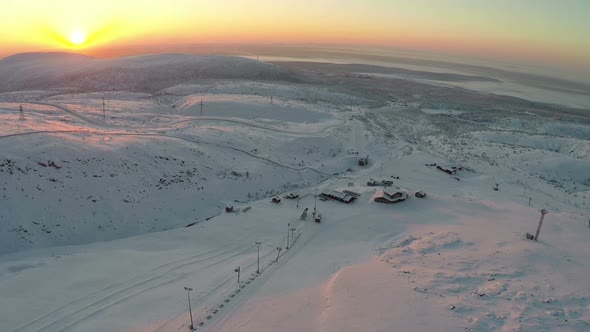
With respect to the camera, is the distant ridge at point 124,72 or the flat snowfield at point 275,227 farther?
the distant ridge at point 124,72

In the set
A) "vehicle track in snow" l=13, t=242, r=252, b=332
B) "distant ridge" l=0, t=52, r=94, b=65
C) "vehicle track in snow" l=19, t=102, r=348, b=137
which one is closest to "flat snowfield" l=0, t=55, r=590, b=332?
"vehicle track in snow" l=13, t=242, r=252, b=332

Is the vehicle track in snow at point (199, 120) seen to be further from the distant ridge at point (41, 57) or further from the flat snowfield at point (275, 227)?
the distant ridge at point (41, 57)

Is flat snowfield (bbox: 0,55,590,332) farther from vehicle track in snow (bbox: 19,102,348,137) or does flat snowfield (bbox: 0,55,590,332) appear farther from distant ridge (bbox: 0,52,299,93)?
distant ridge (bbox: 0,52,299,93)

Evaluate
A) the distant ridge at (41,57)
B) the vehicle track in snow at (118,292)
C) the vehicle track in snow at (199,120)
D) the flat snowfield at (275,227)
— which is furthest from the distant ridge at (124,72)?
the vehicle track in snow at (118,292)

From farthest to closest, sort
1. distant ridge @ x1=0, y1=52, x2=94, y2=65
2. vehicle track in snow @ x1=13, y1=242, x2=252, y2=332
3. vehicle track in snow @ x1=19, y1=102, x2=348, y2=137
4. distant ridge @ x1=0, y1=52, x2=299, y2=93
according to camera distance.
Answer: distant ridge @ x1=0, y1=52, x2=94, y2=65
distant ridge @ x1=0, y1=52, x2=299, y2=93
vehicle track in snow @ x1=19, y1=102, x2=348, y2=137
vehicle track in snow @ x1=13, y1=242, x2=252, y2=332

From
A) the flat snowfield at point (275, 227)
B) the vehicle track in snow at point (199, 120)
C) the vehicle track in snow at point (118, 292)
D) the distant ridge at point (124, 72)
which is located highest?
the distant ridge at point (124, 72)

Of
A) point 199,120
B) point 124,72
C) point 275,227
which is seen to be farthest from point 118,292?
point 124,72

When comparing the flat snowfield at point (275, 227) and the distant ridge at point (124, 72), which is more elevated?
the distant ridge at point (124, 72)

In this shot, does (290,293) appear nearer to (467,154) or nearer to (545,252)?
(545,252)

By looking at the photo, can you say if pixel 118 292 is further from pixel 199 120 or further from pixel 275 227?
pixel 199 120

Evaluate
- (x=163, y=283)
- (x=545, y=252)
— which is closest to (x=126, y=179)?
(x=163, y=283)
